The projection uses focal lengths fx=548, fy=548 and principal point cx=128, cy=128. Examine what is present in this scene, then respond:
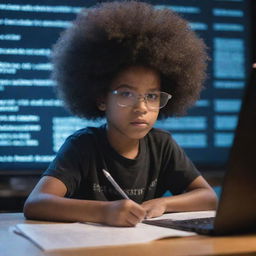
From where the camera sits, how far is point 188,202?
1544 mm

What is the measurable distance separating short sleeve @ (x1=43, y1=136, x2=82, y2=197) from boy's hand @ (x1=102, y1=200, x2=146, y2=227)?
1.17 ft

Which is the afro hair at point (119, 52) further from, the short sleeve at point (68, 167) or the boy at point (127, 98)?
the short sleeve at point (68, 167)

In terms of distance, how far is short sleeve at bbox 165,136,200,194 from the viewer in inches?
68.7

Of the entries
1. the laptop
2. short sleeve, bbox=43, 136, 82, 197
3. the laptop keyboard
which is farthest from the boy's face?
the laptop

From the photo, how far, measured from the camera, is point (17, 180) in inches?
93.7

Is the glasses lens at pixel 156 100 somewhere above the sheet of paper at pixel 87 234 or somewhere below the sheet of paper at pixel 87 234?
above

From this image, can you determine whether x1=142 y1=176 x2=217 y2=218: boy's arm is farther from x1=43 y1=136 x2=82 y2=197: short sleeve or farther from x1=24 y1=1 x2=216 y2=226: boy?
x1=43 y1=136 x2=82 y2=197: short sleeve

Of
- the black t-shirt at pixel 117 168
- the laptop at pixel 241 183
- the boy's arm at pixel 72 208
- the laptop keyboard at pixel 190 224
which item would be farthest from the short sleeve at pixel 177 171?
the laptop at pixel 241 183

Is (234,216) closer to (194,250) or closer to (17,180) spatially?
(194,250)

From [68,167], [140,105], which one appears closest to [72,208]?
[68,167]

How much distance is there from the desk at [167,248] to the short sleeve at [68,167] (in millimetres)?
496

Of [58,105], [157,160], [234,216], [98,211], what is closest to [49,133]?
[58,105]

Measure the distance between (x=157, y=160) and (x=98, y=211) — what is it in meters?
0.56

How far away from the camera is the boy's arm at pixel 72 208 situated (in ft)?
3.70
